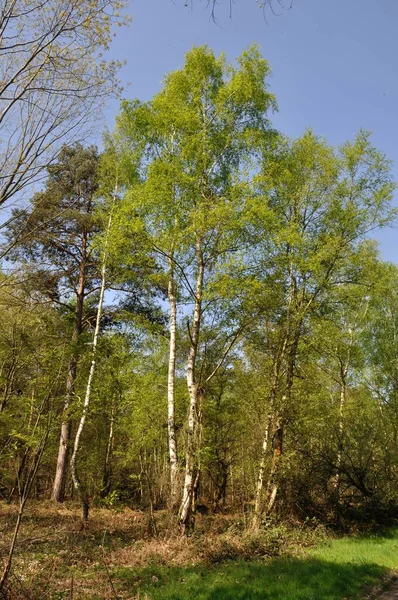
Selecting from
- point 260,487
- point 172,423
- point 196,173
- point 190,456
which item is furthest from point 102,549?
point 196,173

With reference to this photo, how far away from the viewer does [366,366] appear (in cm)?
2055

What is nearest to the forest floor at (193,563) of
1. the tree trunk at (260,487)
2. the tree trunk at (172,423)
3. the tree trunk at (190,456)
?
the tree trunk at (190,456)

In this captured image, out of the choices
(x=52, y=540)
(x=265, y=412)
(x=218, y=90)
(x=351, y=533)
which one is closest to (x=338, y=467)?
(x=351, y=533)

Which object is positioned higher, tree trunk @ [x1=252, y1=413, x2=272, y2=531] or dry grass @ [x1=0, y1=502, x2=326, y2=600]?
tree trunk @ [x1=252, y1=413, x2=272, y2=531]

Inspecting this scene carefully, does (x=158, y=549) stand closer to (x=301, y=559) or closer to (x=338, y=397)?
(x=301, y=559)

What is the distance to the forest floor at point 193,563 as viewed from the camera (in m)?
5.73

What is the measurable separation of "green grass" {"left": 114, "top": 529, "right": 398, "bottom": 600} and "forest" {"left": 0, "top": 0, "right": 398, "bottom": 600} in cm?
21

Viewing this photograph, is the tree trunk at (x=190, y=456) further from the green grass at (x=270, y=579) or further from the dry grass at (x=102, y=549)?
the green grass at (x=270, y=579)

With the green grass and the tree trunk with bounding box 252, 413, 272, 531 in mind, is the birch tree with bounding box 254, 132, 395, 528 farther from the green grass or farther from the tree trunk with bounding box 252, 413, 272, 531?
the green grass

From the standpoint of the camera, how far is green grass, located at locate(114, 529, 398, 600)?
19.0 ft

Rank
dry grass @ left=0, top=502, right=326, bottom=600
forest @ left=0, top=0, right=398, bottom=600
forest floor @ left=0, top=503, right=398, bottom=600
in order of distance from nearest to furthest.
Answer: dry grass @ left=0, top=502, right=326, bottom=600 < forest floor @ left=0, top=503, right=398, bottom=600 < forest @ left=0, top=0, right=398, bottom=600

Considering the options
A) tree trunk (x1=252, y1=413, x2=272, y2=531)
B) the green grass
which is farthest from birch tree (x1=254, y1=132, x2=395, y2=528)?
the green grass

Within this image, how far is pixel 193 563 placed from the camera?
24.5 ft

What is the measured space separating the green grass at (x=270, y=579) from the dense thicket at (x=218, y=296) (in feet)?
6.47
